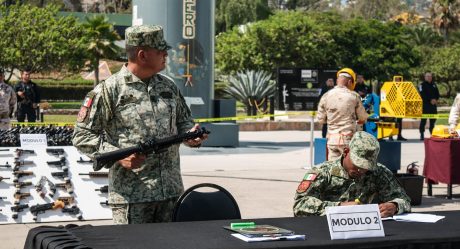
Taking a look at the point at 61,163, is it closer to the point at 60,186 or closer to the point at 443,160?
the point at 60,186

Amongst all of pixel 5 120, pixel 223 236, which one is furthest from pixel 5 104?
pixel 223 236

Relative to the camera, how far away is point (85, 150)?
5.52m

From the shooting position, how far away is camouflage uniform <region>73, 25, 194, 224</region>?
547cm

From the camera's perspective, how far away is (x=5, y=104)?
588 inches

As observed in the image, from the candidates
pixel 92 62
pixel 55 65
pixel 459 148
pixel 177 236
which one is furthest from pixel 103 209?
pixel 92 62

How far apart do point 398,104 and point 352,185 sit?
27.9ft

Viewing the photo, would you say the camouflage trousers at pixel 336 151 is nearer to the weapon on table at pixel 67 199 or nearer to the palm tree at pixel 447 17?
the weapon on table at pixel 67 199

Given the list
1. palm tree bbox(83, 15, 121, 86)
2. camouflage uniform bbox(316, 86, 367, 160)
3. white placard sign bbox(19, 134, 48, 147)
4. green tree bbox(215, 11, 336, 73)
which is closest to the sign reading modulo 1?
camouflage uniform bbox(316, 86, 367, 160)

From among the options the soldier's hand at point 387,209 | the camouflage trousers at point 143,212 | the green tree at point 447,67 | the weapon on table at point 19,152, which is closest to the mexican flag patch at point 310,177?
the soldier's hand at point 387,209

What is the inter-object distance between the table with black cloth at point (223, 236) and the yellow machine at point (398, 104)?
8.72m

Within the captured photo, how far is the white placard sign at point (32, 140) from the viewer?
10.1 m

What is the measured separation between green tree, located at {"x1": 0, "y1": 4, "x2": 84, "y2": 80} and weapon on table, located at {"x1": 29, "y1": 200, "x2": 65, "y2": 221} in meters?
32.9

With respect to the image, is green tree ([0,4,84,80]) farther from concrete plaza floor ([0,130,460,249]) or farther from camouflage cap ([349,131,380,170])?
camouflage cap ([349,131,380,170])

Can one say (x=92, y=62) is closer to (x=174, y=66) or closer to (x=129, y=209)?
(x=174, y=66)
